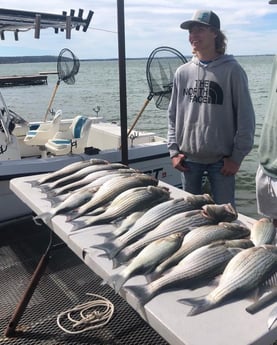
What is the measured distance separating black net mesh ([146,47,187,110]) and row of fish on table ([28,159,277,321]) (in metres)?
2.99

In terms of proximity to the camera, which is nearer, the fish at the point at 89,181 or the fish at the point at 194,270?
the fish at the point at 194,270

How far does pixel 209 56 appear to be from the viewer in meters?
3.48

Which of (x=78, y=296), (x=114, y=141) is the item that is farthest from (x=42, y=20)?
(x=78, y=296)

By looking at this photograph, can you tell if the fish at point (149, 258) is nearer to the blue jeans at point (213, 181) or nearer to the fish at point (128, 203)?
the fish at point (128, 203)

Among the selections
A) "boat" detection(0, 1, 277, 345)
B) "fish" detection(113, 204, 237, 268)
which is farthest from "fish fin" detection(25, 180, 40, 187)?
"fish" detection(113, 204, 237, 268)

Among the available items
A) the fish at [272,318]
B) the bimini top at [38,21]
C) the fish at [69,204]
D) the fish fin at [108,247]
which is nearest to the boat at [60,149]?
the bimini top at [38,21]

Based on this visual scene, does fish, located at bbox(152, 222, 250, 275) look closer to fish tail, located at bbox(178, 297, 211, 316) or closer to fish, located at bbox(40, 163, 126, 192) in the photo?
fish tail, located at bbox(178, 297, 211, 316)

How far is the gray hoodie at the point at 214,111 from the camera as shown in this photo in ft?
11.2

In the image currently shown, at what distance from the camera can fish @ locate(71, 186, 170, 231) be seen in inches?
94.5

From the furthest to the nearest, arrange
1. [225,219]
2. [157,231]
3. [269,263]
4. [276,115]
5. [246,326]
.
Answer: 1. [276,115]
2. [225,219]
3. [157,231]
4. [269,263]
5. [246,326]

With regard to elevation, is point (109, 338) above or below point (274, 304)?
below

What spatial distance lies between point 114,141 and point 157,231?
4.84m

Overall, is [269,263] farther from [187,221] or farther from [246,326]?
[187,221]

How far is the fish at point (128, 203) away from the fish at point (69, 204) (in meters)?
0.18
